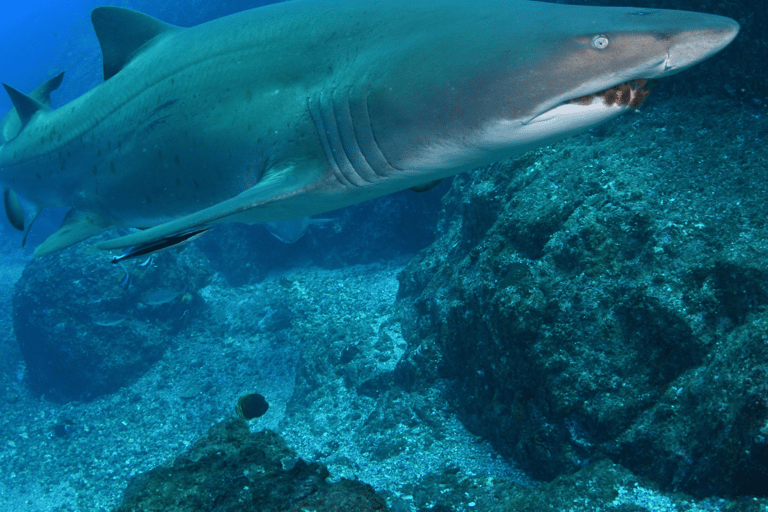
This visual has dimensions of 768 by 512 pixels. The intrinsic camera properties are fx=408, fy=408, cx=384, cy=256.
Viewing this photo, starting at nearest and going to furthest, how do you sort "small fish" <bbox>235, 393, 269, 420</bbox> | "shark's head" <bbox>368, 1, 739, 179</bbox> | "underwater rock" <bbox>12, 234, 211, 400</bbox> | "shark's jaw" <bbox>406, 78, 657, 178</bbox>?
1. "shark's head" <bbox>368, 1, 739, 179</bbox>
2. "shark's jaw" <bbox>406, 78, 657, 178</bbox>
3. "small fish" <bbox>235, 393, 269, 420</bbox>
4. "underwater rock" <bbox>12, 234, 211, 400</bbox>

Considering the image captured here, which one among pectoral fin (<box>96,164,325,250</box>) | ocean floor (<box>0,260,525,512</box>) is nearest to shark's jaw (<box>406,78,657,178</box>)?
pectoral fin (<box>96,164,325,250</box>)

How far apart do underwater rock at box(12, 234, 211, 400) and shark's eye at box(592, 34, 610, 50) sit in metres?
10.0

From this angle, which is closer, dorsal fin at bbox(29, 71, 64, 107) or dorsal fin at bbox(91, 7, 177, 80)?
dorsal fin at bbox(91, 7, 177, 80)

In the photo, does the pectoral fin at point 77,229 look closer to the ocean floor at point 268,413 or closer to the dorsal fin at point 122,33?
the dorsal fin at point 122,33

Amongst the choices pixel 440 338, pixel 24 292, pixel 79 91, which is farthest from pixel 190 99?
pixel 79 91

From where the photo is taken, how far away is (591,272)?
9.16 feet

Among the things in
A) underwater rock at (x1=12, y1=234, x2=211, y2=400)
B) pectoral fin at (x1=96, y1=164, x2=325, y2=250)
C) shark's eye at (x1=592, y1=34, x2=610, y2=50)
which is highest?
shark's eye at (x1=592, y1=34, x2=610, y2=50)

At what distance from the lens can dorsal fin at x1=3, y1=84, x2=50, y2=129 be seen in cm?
367

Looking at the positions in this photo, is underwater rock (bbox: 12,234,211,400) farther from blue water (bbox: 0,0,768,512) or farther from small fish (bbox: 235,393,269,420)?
small fish (bbox: 235,393,269,420)

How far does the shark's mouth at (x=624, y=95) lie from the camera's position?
154cm

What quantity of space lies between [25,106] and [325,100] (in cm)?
341

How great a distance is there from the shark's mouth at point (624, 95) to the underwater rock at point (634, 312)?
137cm

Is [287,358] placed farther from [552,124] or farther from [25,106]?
[552,124]

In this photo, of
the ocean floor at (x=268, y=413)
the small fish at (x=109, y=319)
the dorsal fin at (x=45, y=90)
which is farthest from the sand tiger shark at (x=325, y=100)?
the small fish at (x=109, y=319)
